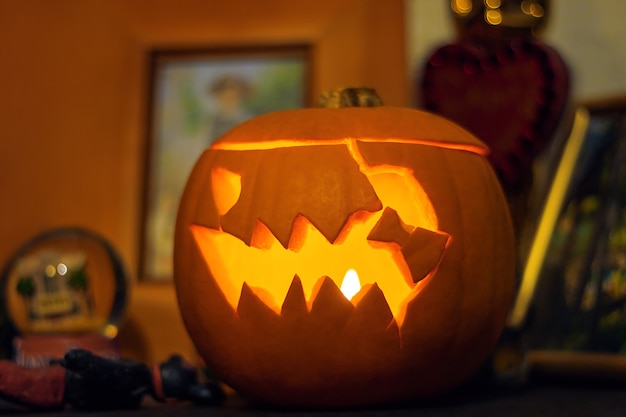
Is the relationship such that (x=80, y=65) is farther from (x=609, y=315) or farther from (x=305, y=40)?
(x=609, y=315)

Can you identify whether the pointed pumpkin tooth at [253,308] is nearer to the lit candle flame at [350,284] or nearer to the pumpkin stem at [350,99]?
the lit candle flame at [350,284]

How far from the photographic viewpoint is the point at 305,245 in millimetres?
869

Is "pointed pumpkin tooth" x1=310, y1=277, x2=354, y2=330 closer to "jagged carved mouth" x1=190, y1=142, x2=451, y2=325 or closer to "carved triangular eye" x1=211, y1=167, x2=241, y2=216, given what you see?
"jagged carved mouth" x1=190, y1=142, x2=451, y2=325

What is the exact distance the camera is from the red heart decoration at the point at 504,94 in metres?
1.24

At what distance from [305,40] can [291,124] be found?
498 mm

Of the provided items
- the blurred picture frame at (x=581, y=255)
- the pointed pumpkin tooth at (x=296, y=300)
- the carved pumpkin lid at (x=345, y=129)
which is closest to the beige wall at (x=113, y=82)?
the blurred picture frame at (x=581, y=255)

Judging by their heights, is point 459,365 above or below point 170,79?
below

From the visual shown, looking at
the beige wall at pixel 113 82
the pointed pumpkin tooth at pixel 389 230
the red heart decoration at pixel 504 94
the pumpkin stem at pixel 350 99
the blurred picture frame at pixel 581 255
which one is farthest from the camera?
the beige wall at pixel 113 82

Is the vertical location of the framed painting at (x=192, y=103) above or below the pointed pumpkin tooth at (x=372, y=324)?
above

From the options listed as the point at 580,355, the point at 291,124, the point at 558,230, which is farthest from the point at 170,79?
the point at 580,355

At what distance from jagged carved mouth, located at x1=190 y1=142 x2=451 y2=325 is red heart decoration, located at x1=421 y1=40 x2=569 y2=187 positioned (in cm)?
42

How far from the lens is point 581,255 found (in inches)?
46.7

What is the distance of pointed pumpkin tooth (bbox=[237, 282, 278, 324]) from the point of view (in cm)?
87

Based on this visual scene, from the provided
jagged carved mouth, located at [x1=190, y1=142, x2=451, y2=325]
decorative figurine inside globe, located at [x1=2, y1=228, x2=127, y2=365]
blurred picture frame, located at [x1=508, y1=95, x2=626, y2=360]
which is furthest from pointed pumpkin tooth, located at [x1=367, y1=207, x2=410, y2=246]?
decorative figurine inside globe, located at [x1=2, y1=228, x2=127, y2=365]
